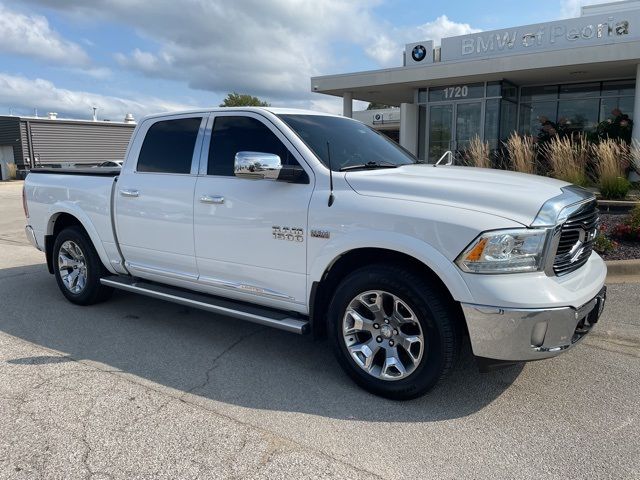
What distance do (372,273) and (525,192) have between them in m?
1.15

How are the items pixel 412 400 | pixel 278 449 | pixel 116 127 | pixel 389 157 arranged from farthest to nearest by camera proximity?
pixel 116 127 < pixel 389 157 < pixel 412 400 < pixel 278 449

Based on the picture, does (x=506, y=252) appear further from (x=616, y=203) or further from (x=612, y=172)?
(x=612, y=172)

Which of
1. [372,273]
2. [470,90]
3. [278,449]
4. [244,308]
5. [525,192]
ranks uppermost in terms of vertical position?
[470,90]

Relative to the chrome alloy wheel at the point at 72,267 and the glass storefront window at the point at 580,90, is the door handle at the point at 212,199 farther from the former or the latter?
the glass storefront window at the point at 580,90

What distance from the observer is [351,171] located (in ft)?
Answer: 13.5

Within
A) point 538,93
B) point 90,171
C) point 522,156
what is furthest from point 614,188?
point 538,93

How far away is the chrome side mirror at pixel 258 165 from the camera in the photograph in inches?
153

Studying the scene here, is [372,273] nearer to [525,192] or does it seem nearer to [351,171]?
[351,171]

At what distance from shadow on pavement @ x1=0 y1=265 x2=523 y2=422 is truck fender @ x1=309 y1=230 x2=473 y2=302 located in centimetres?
82

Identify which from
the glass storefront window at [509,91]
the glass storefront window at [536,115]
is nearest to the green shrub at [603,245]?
the glass storefront window at [509,91]

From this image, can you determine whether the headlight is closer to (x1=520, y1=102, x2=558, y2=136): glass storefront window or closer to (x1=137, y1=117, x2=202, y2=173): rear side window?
(x1=137, y1=117, x2=202, y2=173): rear side window

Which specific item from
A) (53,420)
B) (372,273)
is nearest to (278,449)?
(372,273)

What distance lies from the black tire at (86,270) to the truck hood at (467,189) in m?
3.25

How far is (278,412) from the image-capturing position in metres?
3.57
